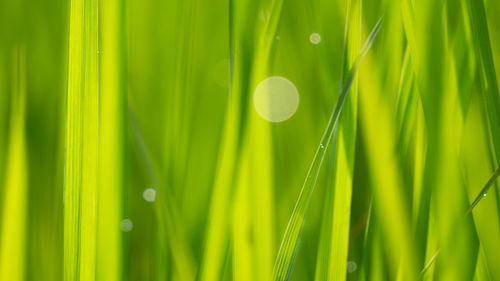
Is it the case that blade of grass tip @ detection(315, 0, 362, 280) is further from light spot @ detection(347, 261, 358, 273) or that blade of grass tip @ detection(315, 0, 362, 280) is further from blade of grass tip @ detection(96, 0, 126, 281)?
blade of grass tip @ detection(96, 0, 126, 281)

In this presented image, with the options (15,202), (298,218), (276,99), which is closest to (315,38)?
(276,99)

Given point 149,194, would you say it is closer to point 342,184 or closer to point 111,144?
point 111,144

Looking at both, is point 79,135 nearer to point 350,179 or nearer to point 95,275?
point 95,275

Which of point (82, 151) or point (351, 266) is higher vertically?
point (82, 151)

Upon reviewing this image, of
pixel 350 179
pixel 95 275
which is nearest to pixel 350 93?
pixel 350 179

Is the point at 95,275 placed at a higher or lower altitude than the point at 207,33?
lower

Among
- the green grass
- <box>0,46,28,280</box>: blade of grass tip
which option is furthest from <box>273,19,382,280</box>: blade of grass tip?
<box>0,46,28,280</box>: blade of grass tip
